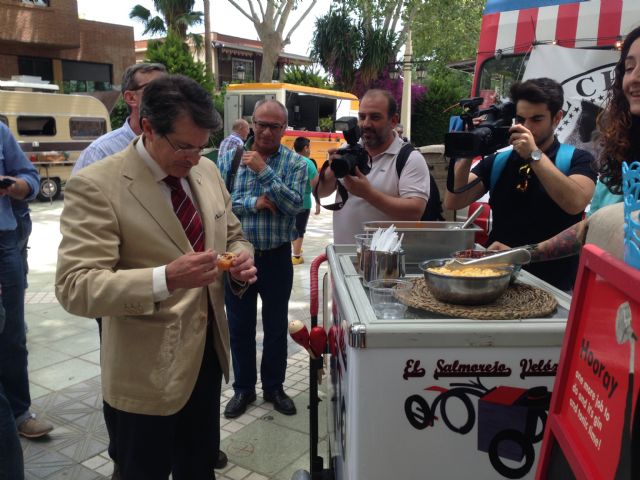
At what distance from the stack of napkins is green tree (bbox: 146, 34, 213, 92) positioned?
17.6m

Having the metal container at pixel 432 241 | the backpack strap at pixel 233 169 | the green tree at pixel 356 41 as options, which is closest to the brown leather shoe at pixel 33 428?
the backpack strap at pixel 233 169

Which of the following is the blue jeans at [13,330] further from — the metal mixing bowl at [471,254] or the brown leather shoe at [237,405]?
the metal mixing bowl at [471,254]

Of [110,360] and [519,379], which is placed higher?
[519,379]

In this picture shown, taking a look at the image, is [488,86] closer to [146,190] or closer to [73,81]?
[146,190]

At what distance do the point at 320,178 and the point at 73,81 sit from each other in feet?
70.2

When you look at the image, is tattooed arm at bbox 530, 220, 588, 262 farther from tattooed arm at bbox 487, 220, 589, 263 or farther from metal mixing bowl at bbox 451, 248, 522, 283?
metal mixing bowl at bbox 451, 248, 522, 283

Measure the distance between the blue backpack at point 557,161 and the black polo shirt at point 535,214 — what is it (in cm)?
2

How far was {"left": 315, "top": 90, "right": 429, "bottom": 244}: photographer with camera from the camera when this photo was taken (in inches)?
114

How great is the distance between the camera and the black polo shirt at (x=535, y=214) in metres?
2.55

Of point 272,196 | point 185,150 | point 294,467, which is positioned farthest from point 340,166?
point 294,467

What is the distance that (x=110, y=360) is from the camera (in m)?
1.90

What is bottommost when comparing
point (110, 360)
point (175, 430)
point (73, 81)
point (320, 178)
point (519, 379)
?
point (175, 430)

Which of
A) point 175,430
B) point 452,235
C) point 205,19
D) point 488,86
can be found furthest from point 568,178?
point 205,19

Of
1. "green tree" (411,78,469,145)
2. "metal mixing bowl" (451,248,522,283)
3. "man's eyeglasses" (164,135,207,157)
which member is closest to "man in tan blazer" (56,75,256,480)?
"man's eyeglasses" (164,135,207,157)
